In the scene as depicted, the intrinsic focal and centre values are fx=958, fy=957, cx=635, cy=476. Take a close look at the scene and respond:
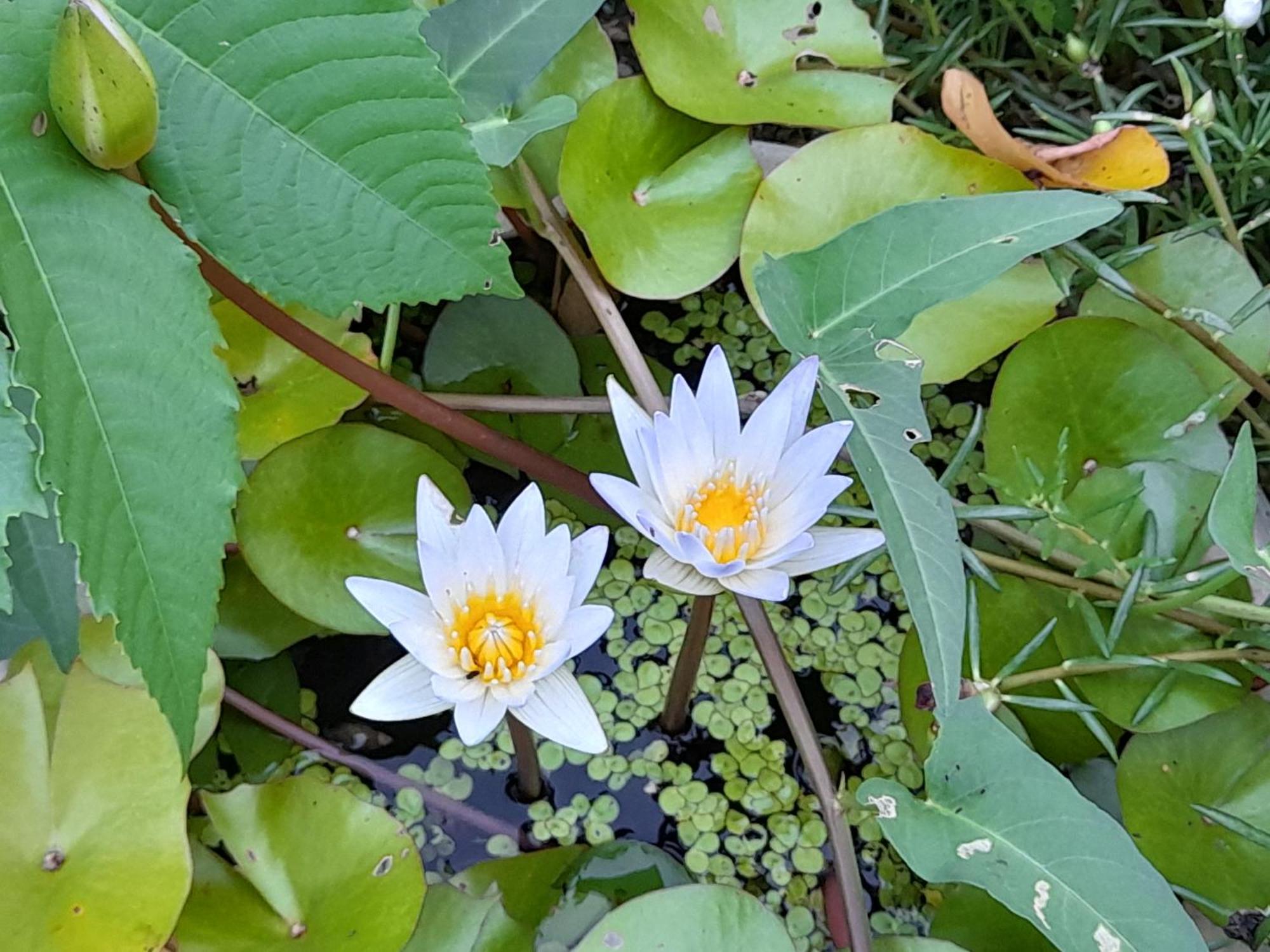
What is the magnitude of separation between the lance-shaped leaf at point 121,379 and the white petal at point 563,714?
19 centimetres

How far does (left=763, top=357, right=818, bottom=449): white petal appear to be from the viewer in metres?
0.55

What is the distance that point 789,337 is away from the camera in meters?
0.56

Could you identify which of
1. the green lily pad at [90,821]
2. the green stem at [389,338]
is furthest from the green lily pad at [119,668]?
the green stem at [389,338]

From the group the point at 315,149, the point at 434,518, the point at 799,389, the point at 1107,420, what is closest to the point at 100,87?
the point at 315,149

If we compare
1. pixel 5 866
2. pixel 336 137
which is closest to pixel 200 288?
pixel 336 137

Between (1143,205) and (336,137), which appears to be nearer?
(336,137)

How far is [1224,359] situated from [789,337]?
38 centimetres

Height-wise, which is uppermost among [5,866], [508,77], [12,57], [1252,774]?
[12,57]

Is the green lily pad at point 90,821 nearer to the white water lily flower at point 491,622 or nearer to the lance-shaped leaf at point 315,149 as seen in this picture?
the white water lily flower at point 491,622

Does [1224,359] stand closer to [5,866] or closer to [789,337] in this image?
[789,337]

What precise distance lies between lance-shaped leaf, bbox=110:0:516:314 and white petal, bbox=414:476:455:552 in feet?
0.40

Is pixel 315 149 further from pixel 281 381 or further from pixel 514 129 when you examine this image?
pixel 281 381

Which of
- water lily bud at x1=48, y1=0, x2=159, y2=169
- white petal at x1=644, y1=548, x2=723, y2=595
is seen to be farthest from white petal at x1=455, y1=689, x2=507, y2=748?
water lily bud at x1=48, y1=0, x2=159, y2=169

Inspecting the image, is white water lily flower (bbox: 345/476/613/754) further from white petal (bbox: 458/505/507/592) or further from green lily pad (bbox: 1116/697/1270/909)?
green lily pad (bbox: 1116/697/1270/909)
